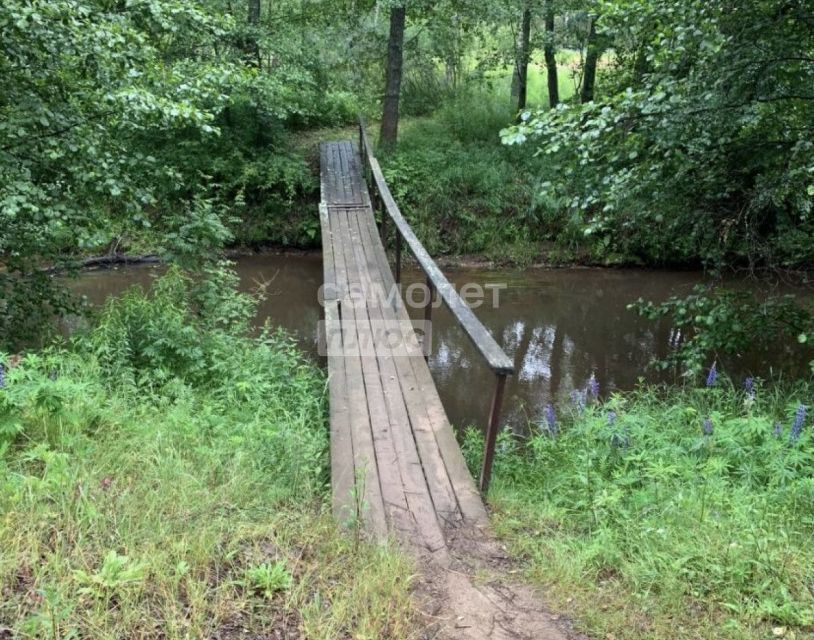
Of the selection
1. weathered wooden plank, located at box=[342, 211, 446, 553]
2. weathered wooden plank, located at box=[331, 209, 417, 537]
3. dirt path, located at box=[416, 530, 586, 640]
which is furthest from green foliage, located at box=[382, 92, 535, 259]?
dirt path, located at box=[416, 530, 586, 640]

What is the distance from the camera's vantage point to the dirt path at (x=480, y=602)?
88.4 inches

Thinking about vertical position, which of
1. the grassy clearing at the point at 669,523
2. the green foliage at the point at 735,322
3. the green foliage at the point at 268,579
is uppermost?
the green foliage at the point at 735,322

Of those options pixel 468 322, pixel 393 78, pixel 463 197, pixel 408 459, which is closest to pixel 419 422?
pixel 408 459

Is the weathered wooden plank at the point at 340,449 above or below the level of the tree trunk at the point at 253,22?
below

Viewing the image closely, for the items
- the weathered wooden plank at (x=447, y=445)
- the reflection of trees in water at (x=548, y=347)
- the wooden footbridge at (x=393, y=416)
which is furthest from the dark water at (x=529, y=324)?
the weathered wooden plank at (x=447, y=445)

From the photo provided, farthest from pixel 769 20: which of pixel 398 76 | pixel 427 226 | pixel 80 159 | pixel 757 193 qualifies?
pixel 398 76

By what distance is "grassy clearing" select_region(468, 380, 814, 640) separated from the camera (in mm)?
2299

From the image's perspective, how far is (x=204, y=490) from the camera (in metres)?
2.81

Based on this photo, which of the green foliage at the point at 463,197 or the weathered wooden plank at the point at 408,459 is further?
the green foliage at the point at 463,197

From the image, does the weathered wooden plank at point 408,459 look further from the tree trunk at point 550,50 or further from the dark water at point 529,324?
the tree trunk at point 550,50

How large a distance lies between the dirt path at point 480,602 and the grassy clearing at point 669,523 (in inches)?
4.3

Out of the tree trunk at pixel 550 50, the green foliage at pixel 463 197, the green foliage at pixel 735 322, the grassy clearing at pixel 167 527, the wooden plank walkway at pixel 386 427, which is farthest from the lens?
the tree trunk at pixel 550 50

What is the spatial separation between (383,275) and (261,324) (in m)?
2.52

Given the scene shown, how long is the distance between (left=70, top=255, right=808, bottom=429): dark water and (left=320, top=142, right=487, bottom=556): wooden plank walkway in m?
1.37
